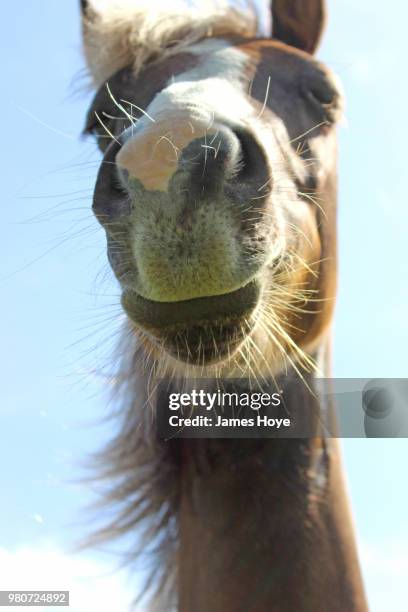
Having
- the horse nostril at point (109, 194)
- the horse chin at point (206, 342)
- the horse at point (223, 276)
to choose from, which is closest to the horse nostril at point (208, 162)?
the horse at point (223, 276)

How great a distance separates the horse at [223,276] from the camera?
0.98 meters

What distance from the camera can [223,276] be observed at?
1.00 metres

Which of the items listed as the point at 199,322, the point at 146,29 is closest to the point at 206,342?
the point at 199,322

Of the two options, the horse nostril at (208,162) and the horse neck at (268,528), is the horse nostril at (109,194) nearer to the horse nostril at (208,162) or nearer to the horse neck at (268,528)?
the horse nostril at (208,162)

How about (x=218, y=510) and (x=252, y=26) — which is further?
(x=252, y=26)

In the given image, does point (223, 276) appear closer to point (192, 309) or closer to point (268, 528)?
point (192, 309)

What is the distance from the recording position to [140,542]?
168cm

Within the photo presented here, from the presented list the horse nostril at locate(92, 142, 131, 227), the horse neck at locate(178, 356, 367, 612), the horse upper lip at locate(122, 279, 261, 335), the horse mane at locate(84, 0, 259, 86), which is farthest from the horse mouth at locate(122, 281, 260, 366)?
the horse mane at locate(84, 0, 259, 86)

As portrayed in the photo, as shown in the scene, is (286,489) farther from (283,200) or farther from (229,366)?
(283,200)

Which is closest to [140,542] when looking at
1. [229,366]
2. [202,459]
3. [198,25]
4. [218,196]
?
[202,459]

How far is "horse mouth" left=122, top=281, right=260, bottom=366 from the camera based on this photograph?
1040mm

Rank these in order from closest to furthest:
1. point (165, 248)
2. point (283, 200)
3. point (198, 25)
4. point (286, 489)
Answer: point (165, 248), point (283, 200), point (286, 489), point (198, 25)

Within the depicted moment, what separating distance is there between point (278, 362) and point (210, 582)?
51 centimetres

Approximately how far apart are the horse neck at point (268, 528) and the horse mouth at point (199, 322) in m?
0.43
